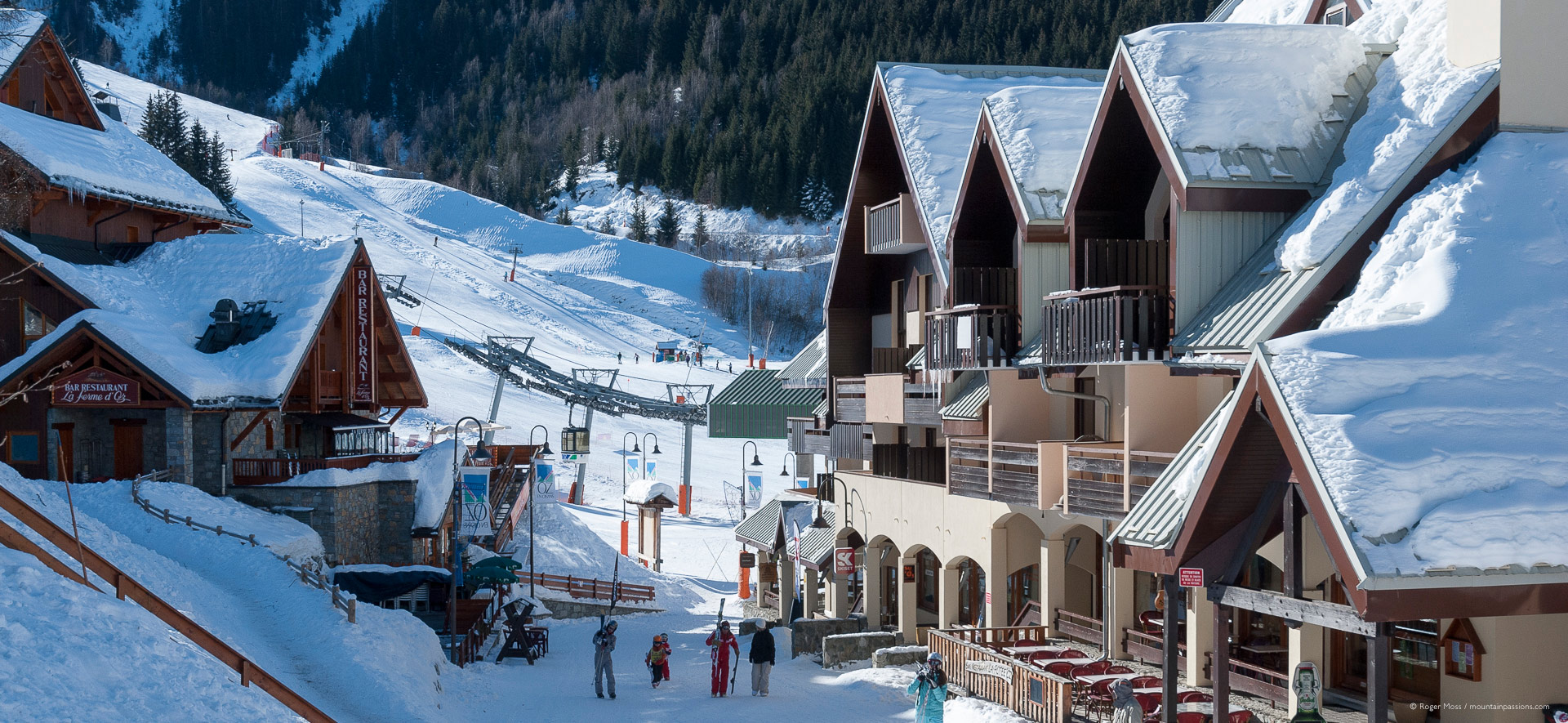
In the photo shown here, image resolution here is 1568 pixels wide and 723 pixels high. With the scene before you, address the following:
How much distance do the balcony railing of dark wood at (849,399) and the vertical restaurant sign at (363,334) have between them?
13.7 meters

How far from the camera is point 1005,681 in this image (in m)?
20.1

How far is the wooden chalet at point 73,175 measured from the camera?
117 ft

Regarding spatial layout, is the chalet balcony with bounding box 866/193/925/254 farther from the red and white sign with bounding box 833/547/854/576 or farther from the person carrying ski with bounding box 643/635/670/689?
the person carrying ski with bounding box 643/635/670/689

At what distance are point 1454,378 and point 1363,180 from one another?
408 cm

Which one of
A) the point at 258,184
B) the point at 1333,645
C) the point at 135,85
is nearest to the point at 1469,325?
the point at 1333,645

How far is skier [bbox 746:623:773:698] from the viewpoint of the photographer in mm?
23984

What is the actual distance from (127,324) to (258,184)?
88190 millimetres

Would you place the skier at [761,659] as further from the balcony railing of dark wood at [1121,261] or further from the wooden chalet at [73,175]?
the wooden chalet at [73,175]

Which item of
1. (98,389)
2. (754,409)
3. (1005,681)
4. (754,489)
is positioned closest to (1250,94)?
(1005,681)

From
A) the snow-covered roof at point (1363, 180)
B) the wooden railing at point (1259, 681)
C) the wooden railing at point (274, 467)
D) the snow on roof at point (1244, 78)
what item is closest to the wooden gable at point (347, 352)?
the wooden railing at point (274, 467)

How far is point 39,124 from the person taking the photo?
125 feet

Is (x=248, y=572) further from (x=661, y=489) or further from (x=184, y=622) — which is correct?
(x=661, y=489)

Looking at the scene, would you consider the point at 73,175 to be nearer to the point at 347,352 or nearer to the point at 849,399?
the point at 347,352

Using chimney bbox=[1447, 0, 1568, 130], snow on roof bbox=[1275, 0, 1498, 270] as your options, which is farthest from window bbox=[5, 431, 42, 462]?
chimney bbox=[1447, 0, 1568, 130]
